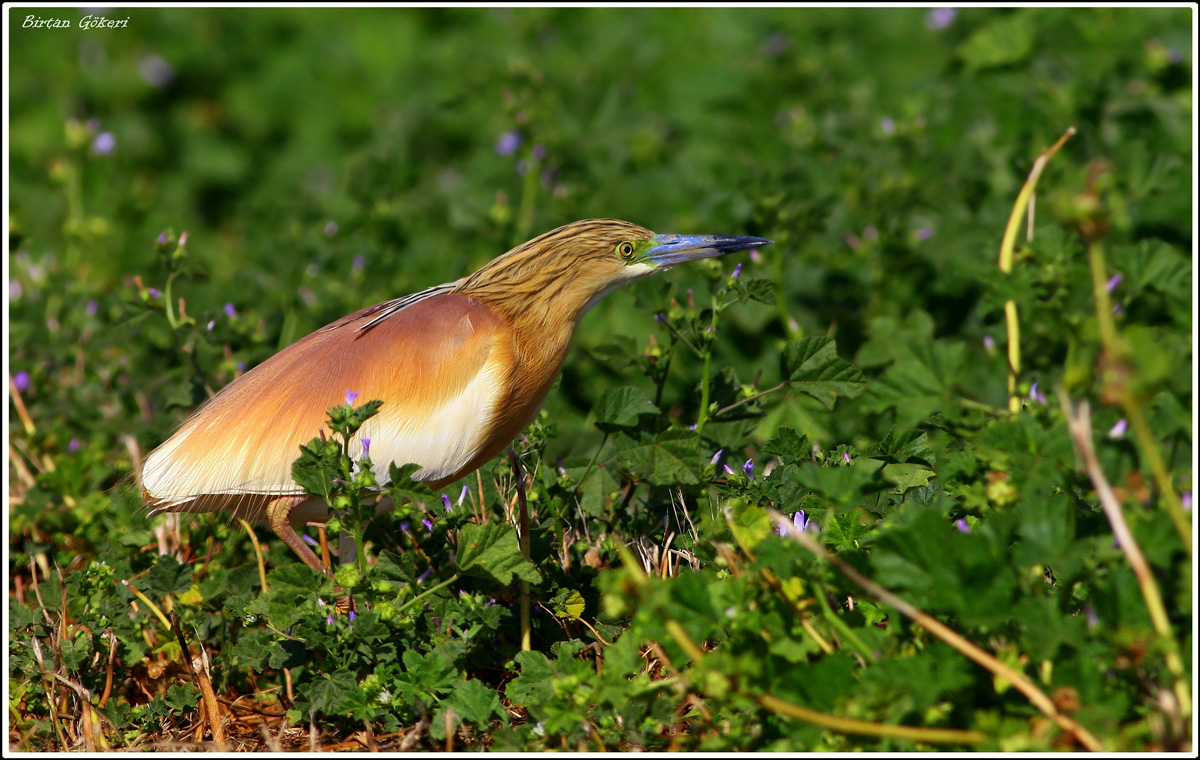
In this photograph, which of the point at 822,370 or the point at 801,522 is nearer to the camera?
the point at 801,522

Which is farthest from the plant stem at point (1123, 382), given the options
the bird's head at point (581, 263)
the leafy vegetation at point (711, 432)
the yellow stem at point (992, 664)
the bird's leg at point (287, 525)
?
the bird's leg at point (287, 525)

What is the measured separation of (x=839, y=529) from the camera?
9.76 ft

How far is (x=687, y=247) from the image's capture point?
3943 millimetres

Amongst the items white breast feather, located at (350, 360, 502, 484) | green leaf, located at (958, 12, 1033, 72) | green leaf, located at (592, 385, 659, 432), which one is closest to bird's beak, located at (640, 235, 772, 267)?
green leaf, located at (592, 385, 659, 432)

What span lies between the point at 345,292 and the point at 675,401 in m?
2.15

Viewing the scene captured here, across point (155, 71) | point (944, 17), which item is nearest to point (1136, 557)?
point (944, 17)

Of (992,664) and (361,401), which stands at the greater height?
(361,401)

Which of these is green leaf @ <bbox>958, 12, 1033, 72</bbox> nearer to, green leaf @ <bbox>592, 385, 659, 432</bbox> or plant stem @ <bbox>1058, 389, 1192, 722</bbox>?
green leaf @ <bbox>592, 385, 659, 432</bbox>

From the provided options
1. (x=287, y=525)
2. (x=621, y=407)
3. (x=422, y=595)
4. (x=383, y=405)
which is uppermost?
(x=383, y=405)

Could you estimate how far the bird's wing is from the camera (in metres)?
3.41

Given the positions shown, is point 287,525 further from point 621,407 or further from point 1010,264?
point 1010,264

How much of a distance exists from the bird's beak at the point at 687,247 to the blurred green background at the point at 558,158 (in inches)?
5.5

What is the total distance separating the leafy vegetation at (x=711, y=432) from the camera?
2.40m

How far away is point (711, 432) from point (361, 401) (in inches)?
43.3
